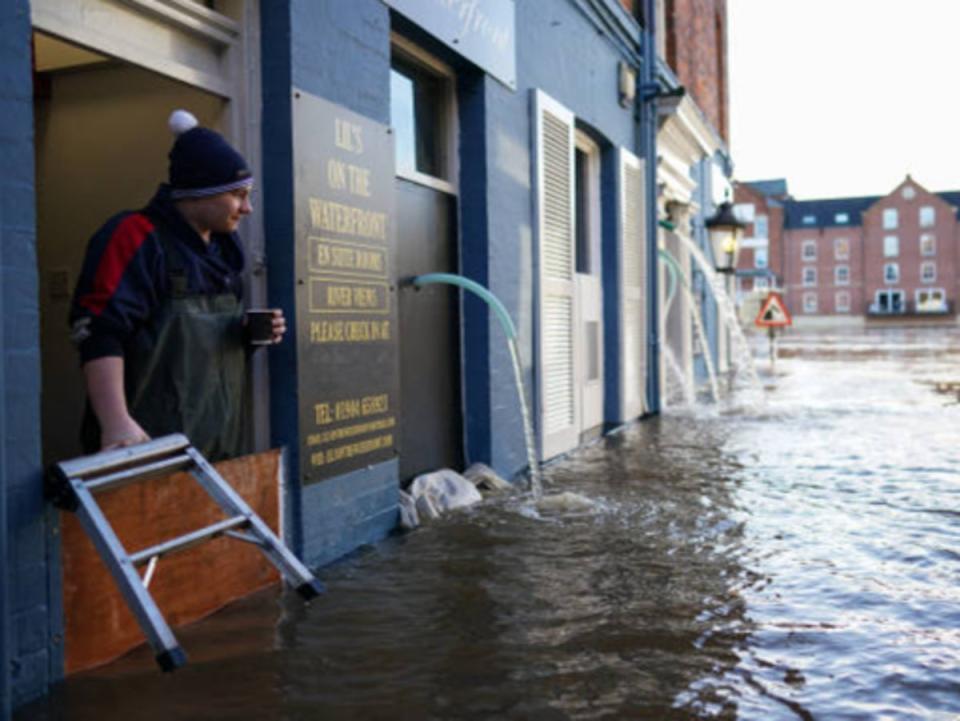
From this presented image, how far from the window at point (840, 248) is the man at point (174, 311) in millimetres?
79079

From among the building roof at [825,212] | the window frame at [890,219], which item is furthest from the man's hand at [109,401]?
the window frame at [890,219]

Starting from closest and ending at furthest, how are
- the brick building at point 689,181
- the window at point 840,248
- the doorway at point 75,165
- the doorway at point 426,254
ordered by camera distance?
1. the doorway at point 75,165
2. the doorway at point 426,254
3. the brick building at point 689,181
4. the window at point 840,248

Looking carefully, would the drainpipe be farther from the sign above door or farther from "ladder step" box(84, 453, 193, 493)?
"ladder step" box(84, 453, 193, 493)

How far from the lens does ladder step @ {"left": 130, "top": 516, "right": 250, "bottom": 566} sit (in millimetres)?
2770

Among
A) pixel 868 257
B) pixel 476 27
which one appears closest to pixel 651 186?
pixel 476 27

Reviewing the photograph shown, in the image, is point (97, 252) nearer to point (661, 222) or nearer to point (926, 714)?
point (926, 714)

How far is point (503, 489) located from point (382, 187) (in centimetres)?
232

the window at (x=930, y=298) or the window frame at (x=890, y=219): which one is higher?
the window frame at (x=890, y=219)

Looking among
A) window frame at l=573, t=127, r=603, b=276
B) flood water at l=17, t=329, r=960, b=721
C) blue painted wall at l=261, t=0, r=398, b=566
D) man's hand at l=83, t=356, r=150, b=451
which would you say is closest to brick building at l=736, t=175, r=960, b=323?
window frame at l=573, t=127, r=603, b=276

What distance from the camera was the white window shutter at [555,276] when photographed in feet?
25.2

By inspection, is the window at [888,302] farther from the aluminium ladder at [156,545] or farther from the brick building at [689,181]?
the aluminium ladder at [156,545]

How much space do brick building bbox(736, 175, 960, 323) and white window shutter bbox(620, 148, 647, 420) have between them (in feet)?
215

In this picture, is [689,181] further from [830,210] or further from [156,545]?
[830,210]

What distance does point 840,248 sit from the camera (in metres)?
77.6
